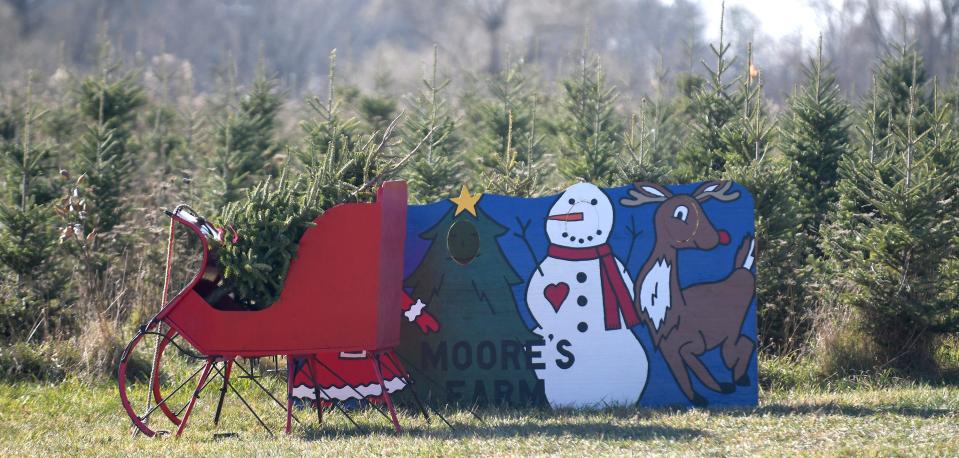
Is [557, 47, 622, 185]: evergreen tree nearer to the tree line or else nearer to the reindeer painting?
the tree line

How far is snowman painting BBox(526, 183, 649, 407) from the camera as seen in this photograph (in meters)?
8.85

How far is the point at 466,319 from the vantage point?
9.12 meters

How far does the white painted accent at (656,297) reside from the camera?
884 centimetres

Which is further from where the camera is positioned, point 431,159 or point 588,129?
point 588,129

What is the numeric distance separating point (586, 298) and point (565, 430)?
1550 mm

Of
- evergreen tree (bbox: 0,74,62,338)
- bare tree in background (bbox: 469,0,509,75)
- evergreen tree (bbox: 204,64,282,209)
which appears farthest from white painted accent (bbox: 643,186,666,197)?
bare tree in background (bbox: 469,0,509,75)

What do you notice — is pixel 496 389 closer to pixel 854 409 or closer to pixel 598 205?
pixel 598 205

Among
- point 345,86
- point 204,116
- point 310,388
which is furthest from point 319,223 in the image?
Answer: point 345,86

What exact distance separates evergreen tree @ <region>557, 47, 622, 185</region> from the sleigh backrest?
535 cm

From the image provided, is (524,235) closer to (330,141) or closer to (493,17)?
(330,141)

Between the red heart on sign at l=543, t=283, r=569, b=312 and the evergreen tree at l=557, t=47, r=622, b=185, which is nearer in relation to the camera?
the red heart on sign at l=543, t=283, r=569, b=312

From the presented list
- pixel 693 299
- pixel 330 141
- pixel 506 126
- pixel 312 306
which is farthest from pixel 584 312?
pixel 506 126

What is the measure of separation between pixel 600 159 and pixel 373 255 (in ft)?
22.4

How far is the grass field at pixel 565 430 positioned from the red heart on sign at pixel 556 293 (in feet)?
3.16
